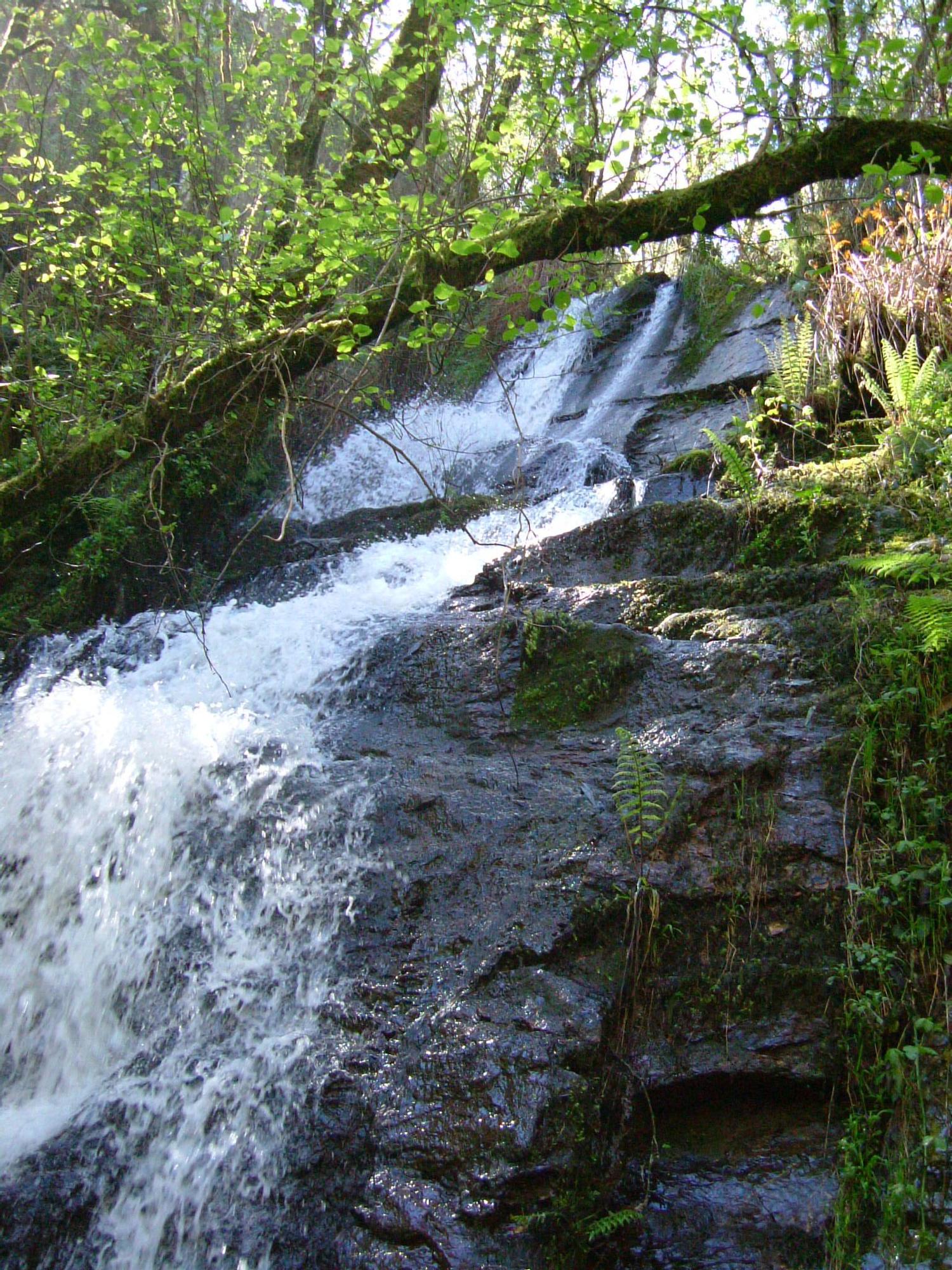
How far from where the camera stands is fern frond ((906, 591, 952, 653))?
351 centimetres

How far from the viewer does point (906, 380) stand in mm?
5543

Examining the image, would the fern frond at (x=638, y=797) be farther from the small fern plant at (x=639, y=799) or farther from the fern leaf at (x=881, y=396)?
the fern leaf at (x=881, y=396)

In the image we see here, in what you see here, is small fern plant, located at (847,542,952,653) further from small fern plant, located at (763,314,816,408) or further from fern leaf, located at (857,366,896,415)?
small fern plant, located at (763,314,816,408)

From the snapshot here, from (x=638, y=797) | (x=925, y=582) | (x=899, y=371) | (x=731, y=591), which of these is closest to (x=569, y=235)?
(x=731, y=591)

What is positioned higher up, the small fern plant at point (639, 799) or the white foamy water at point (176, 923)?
the small fern plant at point (639, 799)

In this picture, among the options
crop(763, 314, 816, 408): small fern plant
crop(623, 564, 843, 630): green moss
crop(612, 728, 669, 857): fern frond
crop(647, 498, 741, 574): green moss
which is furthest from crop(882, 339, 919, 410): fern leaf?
crop(612, 728, 669, 857): fern frond

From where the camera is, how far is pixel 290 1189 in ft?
10.0

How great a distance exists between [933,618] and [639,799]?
1.51 meters

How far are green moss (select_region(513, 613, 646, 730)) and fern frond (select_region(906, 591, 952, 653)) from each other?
1.43 metres

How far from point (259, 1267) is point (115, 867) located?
227 centimetres

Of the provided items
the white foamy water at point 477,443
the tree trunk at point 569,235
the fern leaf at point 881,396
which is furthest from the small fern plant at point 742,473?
the white foamy water at point 477,443

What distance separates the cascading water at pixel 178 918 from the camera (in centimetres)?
323

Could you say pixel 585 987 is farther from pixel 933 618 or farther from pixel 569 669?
pixel 933 618

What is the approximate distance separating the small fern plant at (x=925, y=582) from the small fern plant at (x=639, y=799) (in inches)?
50.8
